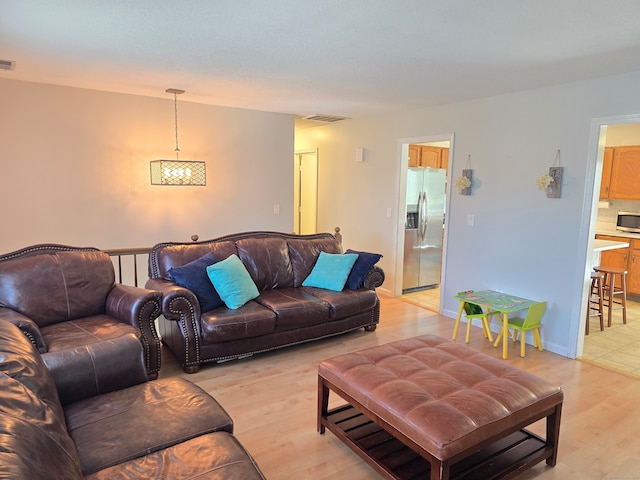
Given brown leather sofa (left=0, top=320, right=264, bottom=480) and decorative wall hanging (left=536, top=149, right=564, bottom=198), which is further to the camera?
decorative wall hanging (left=536, top=149, right=564, bottom=198)

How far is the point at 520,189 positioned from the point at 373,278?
1672 millimetres

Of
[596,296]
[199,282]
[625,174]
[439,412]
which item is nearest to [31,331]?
[199,282]

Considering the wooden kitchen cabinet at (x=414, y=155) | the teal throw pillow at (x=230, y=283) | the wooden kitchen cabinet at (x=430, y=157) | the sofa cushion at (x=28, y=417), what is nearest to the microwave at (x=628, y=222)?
the wooden kitchen cabinet at (x=430, y=157)

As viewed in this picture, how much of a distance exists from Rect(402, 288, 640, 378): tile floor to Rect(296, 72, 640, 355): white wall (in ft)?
0.98

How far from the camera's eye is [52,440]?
1.29m

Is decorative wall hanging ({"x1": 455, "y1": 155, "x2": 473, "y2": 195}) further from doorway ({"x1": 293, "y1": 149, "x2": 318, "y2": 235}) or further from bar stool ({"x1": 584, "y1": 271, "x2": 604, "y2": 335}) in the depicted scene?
doorway ({"x1": 293, "y1": 149, "x2": 318, "y2": 235})

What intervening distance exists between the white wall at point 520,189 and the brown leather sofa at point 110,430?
3313mm

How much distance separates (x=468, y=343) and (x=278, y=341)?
1.84m

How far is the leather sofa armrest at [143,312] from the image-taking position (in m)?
2.96

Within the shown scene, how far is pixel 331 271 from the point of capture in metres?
4.28

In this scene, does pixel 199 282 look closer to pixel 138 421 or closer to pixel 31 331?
pixel 31 331

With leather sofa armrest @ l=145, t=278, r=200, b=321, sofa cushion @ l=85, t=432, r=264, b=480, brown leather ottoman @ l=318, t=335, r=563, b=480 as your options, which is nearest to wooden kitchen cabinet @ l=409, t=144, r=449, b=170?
leather sofa armrest @ l=145, t=278, r=200, b=321

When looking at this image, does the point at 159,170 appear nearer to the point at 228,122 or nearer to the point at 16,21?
the point at 228,122

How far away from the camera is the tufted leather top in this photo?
1.82 m
